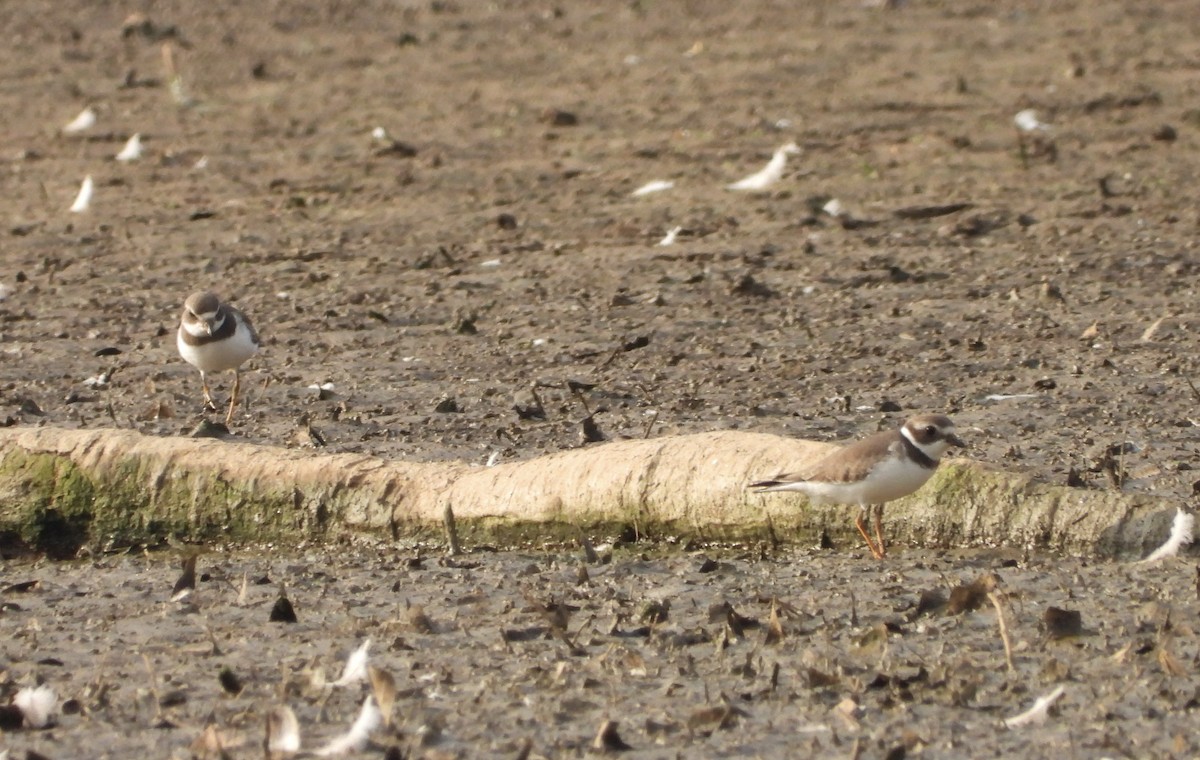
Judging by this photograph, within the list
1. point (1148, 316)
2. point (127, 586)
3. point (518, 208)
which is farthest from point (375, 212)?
point (127, 586)

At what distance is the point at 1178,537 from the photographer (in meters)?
5.65

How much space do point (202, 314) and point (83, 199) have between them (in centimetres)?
412

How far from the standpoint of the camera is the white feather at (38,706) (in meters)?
4.76

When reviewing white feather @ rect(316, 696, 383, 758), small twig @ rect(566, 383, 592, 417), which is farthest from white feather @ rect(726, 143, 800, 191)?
white feather @ rect(316, 696, 383, 758)

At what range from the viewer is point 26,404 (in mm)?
7867

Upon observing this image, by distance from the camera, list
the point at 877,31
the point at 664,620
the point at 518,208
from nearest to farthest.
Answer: the point at 664,620 < the point at 518,208 < the point at 877,31

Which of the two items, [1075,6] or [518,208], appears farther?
[1075,6]

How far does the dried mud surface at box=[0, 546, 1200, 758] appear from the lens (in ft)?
14.9

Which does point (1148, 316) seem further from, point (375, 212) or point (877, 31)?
point (877, 31)

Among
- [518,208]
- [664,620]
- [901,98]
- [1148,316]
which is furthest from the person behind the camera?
[901,98]

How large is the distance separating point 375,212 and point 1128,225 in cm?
409

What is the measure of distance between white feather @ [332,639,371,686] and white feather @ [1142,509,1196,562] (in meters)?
Answer: 2.21

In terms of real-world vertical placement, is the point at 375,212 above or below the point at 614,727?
below

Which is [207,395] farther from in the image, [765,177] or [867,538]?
[765,177]
